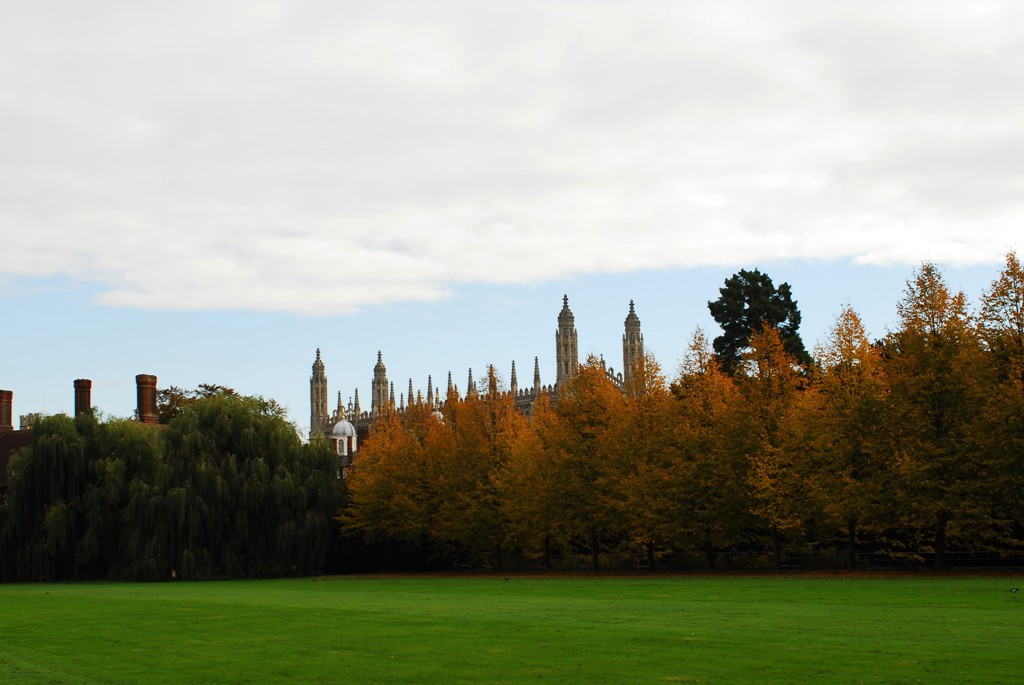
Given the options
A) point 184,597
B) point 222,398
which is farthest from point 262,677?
point 222,398

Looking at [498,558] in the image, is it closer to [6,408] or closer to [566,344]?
[6,408]

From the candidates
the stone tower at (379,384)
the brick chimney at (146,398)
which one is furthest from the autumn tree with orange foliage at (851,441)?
the stone tower at (379,384)

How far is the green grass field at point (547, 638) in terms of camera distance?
13680 millimetres

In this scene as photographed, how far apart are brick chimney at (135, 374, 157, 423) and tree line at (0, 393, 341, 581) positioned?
19.5m

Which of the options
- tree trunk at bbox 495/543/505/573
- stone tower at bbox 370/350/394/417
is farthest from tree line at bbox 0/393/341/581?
stone tower at bbox 370/350/394/417

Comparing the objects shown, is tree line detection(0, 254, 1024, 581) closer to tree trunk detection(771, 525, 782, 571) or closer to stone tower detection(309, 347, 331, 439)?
tree trunk detection(771, 525, 782, 571)

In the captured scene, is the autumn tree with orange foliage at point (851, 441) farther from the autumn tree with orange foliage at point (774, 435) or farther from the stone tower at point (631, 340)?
the stone tower at point (631, 340)

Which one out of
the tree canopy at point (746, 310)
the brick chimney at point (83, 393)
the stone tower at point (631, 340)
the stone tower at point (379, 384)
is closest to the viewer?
the tree canopy at point (746, 310)

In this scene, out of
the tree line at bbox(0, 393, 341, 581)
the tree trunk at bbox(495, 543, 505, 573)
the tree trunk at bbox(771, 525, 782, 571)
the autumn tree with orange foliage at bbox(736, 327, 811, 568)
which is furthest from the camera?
the tree trunk at bbox(495, 543, 505, 573)

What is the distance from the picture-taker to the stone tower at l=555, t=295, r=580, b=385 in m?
122

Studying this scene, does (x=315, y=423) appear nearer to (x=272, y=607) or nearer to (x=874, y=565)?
(x=874, y=565)

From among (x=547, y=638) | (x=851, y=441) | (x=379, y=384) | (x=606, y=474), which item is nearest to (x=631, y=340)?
(x=379, y=384)

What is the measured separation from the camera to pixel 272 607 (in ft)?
88.2

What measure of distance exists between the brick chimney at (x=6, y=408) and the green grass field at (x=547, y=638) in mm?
56405
